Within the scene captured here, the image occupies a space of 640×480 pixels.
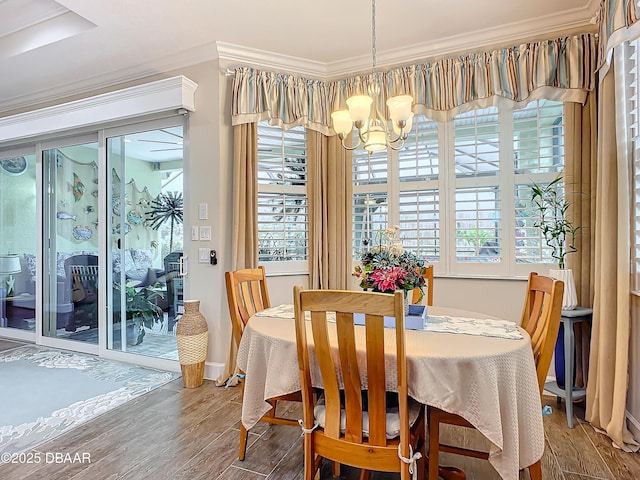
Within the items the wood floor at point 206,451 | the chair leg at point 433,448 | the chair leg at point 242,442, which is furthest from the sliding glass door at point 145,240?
the chair leg at point 433,448

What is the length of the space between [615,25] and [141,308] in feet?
13.8

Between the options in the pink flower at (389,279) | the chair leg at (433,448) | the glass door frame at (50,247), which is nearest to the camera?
the chair leg at (433,448)

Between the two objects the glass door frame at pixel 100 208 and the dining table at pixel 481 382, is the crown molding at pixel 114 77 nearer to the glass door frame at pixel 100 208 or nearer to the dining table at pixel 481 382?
the glass door frame at pixel 100 208

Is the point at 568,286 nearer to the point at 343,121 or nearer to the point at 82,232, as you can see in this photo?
the point at 343,121

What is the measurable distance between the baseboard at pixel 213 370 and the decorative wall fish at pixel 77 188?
7.80 ft

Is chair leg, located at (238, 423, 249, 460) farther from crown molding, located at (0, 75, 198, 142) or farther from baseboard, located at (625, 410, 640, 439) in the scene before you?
crown molding, located at (0, 75, 198, 142)

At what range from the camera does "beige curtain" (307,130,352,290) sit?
11.2 ft

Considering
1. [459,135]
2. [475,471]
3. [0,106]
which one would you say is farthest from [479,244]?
[0,106]

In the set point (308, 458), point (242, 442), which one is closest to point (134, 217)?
point (242, 442)

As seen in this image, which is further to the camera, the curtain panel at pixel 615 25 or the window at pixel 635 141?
the window at pixel 635 141

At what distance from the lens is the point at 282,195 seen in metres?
3.44

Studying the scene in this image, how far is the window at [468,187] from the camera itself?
2.88 m

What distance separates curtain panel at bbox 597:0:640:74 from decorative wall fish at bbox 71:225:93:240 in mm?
4560

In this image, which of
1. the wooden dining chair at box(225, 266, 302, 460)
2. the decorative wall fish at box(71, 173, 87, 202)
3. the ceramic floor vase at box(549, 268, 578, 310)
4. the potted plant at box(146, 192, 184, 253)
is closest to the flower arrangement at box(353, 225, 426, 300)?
the wooden dining chair at box(225, 266, 302, 460)
